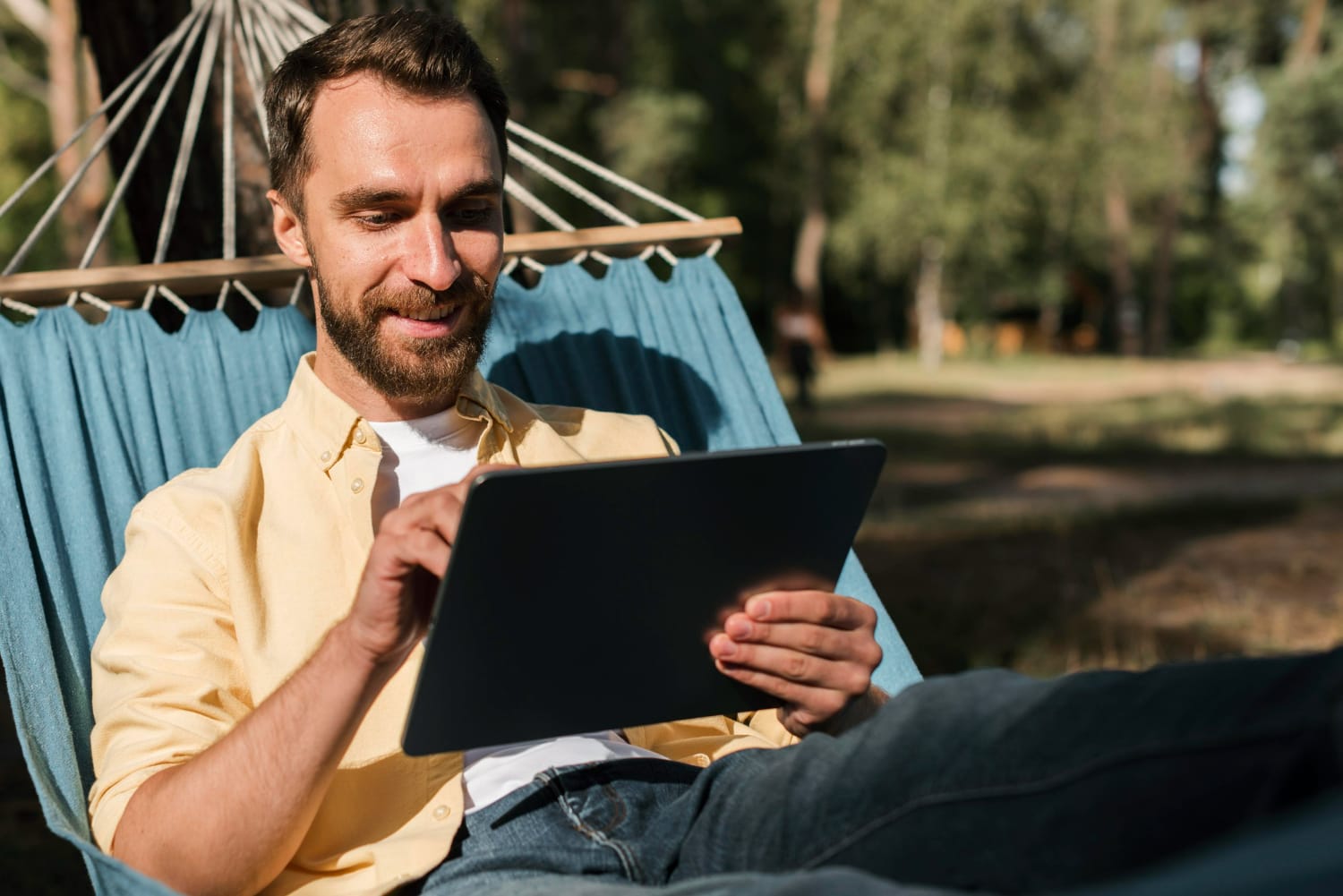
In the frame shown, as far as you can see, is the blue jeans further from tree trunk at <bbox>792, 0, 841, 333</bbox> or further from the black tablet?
tree trunk at <bbox>792, 0, 841, 333</bbox>

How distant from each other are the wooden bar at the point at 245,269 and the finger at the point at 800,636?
3.86 ft

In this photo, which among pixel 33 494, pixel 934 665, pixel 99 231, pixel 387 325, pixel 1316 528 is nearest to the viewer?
pixel 387 325

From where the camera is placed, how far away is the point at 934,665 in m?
4.27

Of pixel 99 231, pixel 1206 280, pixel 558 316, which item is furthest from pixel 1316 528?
pixel 1206 280

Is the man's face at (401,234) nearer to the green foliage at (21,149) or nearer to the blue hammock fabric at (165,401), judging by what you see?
the blue hammock fabric at (165,401)

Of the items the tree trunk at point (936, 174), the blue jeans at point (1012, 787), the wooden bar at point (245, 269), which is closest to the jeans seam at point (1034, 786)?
the blue jeans at point (1012, 787)

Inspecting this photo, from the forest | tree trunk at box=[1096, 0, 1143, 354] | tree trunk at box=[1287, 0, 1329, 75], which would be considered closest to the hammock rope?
the forest

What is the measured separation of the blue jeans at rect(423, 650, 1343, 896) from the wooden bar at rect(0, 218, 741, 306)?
4.48ft

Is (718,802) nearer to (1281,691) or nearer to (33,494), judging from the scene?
(1281,691)

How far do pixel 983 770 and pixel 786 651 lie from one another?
1.16 feet

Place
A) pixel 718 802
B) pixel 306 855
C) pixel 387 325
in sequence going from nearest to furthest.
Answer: pixel 718 802 < pixel 306 855 < pixel 387 325

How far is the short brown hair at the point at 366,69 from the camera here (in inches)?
65.7

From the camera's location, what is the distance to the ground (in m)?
4.41

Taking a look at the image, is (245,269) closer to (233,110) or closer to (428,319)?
(233,110)
